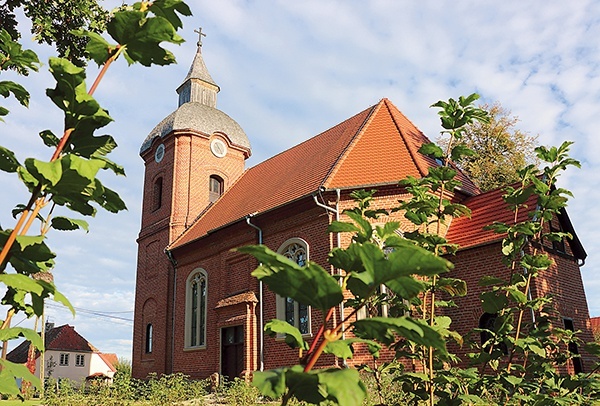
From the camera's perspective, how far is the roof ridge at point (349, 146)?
50.5 ft

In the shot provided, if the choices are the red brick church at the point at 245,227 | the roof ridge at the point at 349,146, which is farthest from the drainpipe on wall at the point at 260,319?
the roof ridge at the point at 349,146

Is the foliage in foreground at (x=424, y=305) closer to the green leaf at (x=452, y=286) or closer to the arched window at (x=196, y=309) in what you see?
the green leaf at (x=452, y=286)

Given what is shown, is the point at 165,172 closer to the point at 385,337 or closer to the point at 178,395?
the point at 178,395

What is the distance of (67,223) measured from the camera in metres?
1.82

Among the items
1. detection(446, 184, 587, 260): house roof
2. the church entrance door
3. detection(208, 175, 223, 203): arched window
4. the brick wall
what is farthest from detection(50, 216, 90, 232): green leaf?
Result: detection(208, 175, 223, 203): arched window

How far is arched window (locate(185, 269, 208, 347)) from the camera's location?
19.2m

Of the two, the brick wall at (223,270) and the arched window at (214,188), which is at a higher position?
the arched window at (214,188)

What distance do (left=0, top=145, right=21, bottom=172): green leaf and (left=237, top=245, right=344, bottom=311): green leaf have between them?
2.77ft

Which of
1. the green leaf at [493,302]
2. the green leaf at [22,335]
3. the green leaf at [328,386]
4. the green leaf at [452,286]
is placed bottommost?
Result: the green leaf at [328,386]

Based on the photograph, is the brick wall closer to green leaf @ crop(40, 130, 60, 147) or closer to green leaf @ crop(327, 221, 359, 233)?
green leaf @ crop(327, 221, 359, 233)

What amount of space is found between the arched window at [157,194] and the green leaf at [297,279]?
23680 millimetres

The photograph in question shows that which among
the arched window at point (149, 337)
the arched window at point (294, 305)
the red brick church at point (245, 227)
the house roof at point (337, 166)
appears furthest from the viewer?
the arched window at point (149, 337)

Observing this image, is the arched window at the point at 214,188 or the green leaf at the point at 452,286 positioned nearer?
the green leaf at the point at 452,286

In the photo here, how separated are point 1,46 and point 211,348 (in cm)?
1729
